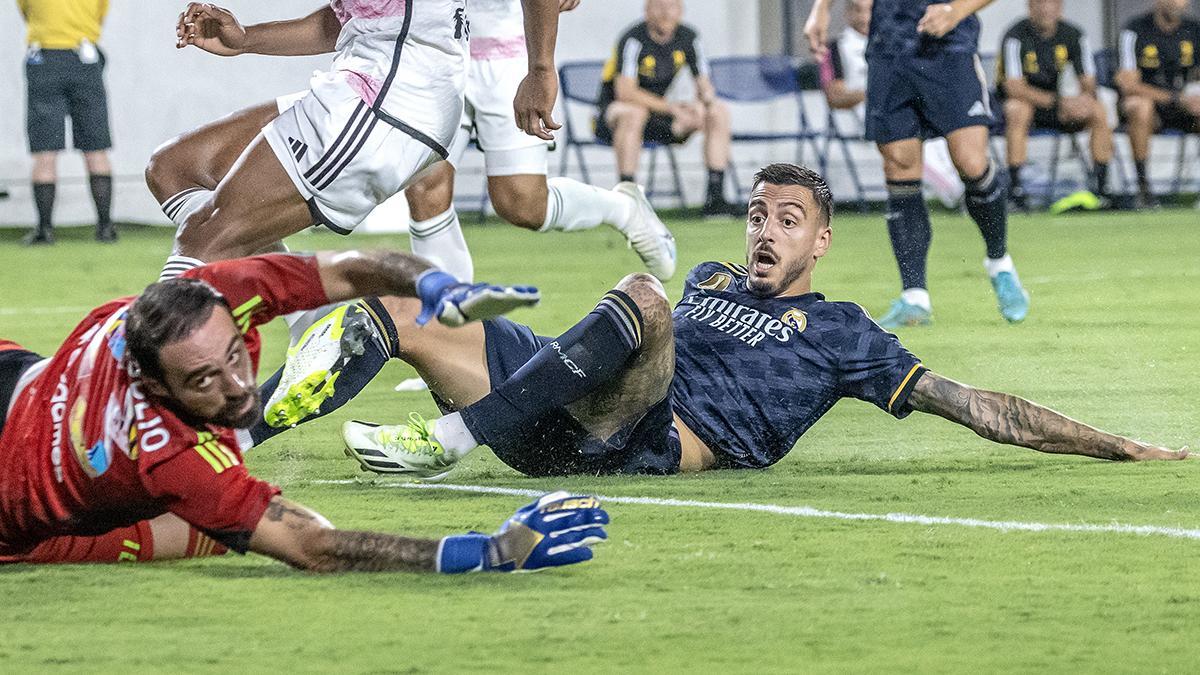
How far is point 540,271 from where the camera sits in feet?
39.1

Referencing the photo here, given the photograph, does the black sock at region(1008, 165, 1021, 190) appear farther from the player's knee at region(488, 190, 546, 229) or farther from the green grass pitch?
the player's knee at region(488, 190, 546, 229)

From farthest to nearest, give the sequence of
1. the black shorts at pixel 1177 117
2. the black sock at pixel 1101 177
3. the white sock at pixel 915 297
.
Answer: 1. the black sock at pixel 1101 177
2. the black shorts at pixel 1177 117
3. the white sock at pixel 915 297

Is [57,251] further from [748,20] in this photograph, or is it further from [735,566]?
[735,566]

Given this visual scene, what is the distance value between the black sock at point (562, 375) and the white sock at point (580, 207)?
8.01 ft

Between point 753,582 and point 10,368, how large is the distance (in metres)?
1.61

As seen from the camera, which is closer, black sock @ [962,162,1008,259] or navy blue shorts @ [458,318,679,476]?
navy blue shorts @ [458,318,679,476]

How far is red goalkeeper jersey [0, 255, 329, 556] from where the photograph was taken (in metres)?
3.60

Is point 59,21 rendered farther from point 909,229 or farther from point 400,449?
point 400,449

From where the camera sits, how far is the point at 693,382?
16.4 feet

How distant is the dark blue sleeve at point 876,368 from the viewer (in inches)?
189

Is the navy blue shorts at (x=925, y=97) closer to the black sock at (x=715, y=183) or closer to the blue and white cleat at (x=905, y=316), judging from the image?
the blue and white cleat at (x=905, y=316)

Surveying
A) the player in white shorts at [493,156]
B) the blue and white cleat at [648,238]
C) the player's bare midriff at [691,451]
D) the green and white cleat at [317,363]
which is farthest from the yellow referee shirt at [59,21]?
the player's bare midriff at [691,451]

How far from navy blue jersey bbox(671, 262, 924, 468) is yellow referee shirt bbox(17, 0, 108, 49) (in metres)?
10.7

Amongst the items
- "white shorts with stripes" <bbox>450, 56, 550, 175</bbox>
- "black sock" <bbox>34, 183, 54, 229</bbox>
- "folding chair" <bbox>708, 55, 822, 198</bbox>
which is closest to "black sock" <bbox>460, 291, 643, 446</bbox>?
"white shorts with stripes" <bbox>450, 56, 550, 175</bbox>
